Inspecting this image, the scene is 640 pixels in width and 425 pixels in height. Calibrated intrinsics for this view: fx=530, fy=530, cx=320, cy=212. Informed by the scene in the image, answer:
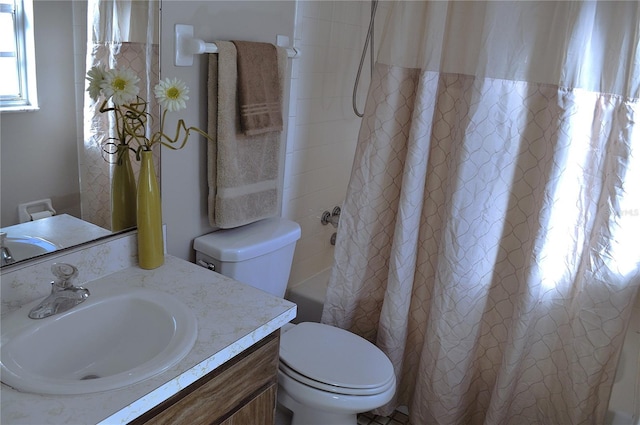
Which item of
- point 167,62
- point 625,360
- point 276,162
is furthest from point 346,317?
point 167,62

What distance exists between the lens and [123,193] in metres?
1.50

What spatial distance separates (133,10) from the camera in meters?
1.42

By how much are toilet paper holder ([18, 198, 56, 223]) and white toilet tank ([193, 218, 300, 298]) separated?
1.80 ft

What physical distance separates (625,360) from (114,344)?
168 centimetres

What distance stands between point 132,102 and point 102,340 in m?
0.64

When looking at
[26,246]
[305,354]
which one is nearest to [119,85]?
[26,246]

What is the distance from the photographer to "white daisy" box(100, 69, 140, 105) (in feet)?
4.44

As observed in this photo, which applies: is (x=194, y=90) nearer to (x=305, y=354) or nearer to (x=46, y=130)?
(x=46, y=130)

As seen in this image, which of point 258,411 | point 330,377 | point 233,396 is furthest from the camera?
point 330,377

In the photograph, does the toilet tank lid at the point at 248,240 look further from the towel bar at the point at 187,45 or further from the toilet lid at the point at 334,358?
the towel bar at the point at 187,45

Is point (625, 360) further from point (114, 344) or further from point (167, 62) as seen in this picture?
point (167, 62)

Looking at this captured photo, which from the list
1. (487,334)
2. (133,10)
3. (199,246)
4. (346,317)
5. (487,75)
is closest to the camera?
(133,10)

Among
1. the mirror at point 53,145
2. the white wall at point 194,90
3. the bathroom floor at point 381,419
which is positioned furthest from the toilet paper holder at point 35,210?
the bathroom floor at point 381,419

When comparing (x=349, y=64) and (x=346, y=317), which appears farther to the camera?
(x=349, y=64)
